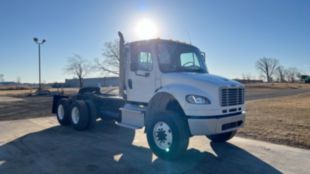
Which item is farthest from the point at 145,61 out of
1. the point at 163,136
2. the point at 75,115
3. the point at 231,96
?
the point at 75,115

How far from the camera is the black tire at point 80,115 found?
8383 mm

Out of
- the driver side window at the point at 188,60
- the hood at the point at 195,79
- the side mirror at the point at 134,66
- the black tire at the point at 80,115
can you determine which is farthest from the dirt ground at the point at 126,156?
the driver side window at the point at 188,60

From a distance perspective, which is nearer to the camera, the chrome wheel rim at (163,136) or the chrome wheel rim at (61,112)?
the chrome wheel rim at (163,136)

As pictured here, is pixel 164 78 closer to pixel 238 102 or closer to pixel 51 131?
pixel 238 102

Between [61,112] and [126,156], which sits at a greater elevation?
[61,112]

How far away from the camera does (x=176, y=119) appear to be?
5.25 metres

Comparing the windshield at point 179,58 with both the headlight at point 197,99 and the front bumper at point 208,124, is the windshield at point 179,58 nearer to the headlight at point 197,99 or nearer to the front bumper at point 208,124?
the headlight at point 197,99

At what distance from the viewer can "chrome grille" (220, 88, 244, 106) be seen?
5.29 m

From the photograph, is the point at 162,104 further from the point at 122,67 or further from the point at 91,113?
the point at 91,113

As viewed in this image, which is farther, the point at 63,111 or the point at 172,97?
the point at 63,111

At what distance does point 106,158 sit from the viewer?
5.52 m

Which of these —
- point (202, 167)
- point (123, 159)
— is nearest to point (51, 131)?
point (123, 159)

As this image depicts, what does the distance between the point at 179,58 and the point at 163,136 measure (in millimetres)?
2098

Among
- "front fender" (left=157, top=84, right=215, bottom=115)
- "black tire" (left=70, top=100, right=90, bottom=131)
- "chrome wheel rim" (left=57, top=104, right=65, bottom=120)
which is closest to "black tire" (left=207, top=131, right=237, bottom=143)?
"front fender" (left=157, top=84, right=215, bottom=115)
